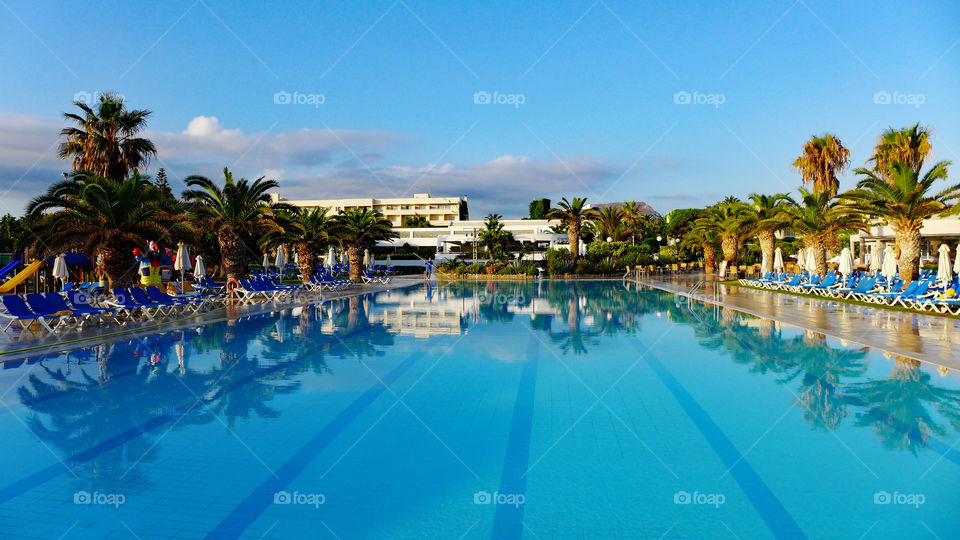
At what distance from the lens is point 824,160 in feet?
115

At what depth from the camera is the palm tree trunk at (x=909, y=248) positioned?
17.2 metres

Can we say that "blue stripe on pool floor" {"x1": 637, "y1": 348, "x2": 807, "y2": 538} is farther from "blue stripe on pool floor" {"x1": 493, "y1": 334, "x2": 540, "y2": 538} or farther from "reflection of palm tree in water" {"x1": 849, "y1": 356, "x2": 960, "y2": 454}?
"blue stripe on pool floor" {"x1": 493, "y1": 334, "x2": 540, "y2": 538}

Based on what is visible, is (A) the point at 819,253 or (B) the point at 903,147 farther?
(B) the point at 903,147

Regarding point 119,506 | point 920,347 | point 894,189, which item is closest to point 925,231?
point 894,189

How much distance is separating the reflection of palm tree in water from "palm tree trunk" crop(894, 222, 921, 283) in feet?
40.1

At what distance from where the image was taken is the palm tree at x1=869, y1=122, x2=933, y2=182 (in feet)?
88.6

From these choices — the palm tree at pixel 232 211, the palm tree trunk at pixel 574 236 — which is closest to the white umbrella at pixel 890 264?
the palm tree at pixel 232 211

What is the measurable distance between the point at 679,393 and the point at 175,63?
12861mm

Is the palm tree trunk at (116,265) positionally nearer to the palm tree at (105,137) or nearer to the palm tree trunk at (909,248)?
the palm tree at (105,137)

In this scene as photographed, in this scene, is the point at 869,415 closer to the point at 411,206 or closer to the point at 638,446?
the point at 638,446

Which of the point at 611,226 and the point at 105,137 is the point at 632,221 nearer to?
the point at 611,226

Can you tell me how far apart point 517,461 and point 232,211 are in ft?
55.5

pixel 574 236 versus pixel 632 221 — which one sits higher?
pixel 632 221

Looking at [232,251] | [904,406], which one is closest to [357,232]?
[232,251]
